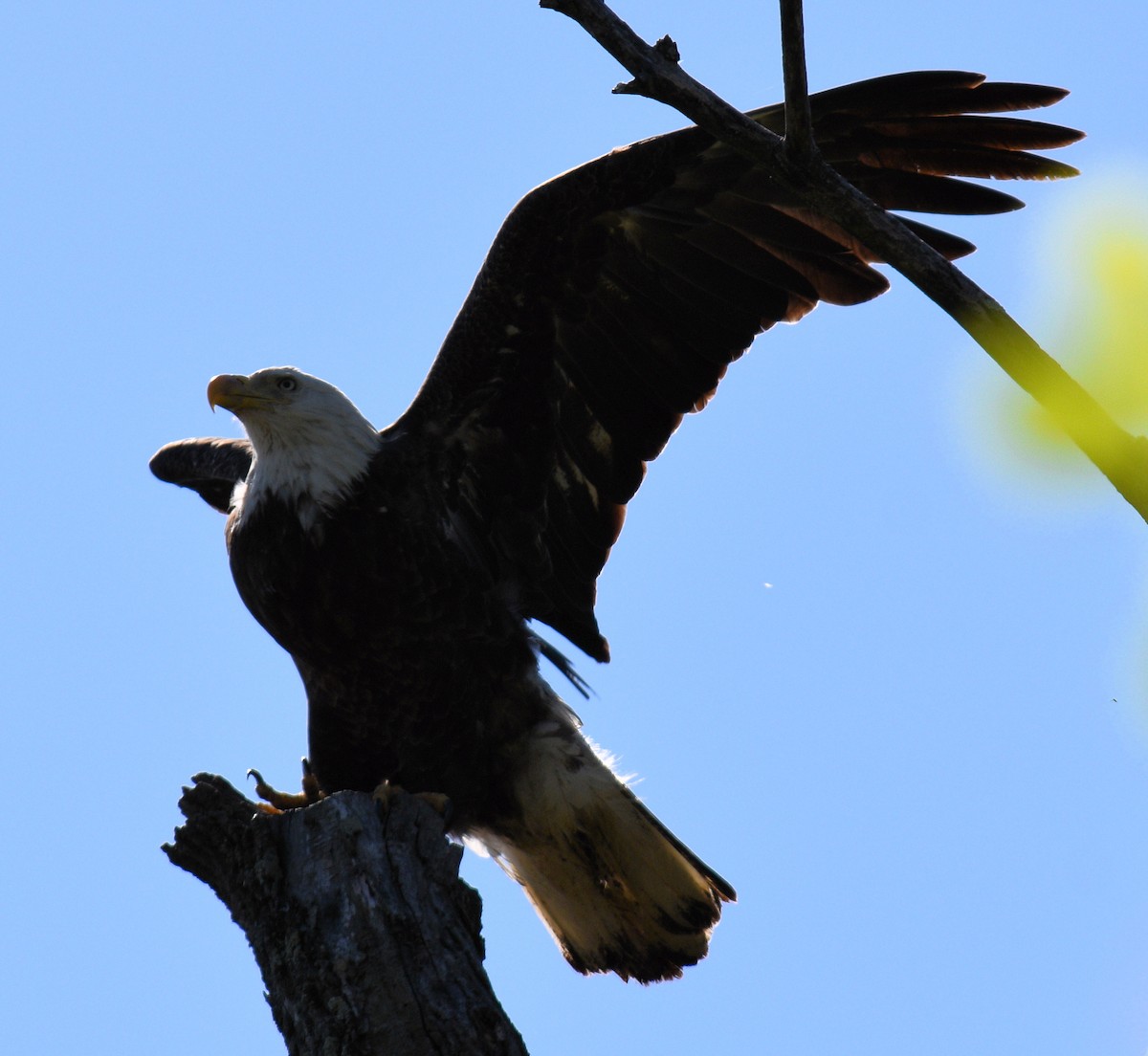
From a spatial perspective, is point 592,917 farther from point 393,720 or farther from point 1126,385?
point 1126,385

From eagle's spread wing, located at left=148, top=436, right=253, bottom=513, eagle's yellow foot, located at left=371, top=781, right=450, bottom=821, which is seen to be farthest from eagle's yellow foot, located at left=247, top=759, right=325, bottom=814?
eagle's spread wing, located at left=148, top=436, right=253, bottom=513

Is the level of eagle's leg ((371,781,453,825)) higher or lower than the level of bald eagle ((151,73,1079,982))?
lower

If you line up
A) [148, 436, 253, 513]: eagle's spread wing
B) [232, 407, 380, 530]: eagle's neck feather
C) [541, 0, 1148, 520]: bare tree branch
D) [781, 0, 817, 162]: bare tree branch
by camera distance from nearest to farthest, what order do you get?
1. [541, 0, 1148, 520]: bare tree branch
2. [781, 0, 817, 162]: bare tree branch
3. [232, 407, 380, 530]: eagle's neck feather
4. [148, 436, 253, 513]: eagle's spread wing

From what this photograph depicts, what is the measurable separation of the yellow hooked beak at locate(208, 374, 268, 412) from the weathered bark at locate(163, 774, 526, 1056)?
6.12 feet

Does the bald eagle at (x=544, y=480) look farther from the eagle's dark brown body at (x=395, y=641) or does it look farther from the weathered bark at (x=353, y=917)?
the weathered bark at (x=353, y=917)

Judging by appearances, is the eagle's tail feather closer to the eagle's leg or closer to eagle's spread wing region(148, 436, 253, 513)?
the eagle's leg

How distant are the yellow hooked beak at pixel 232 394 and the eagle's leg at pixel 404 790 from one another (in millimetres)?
1537

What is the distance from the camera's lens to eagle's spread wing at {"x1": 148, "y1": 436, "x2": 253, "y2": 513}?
22.1 feet

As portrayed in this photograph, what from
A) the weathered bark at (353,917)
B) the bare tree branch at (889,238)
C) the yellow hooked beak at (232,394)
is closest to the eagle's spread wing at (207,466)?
the yellow hooked beak at (232,394)

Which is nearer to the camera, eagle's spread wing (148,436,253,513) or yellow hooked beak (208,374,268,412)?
yellow hooked beak (208,374,268,412)

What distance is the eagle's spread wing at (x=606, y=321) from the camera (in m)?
5.05

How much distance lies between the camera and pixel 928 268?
2.59 m

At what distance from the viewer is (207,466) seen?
6.87m

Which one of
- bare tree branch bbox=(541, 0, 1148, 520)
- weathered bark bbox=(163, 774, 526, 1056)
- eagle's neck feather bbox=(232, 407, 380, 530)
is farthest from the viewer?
eagle's neck feather bbox=(232, 407, 380, 530)
